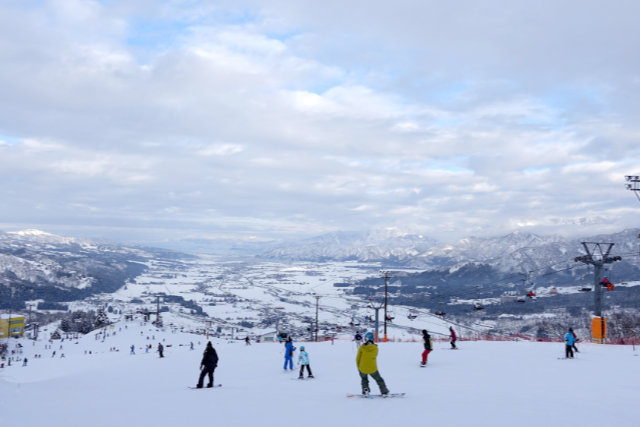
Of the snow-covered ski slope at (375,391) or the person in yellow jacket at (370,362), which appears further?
the person in yellow jacket at (370,362)

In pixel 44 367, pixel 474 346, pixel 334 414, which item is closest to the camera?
pixel 334 414

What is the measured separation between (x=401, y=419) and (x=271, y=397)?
4629 mm

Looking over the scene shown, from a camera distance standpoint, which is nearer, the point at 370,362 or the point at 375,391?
the point at 370,362

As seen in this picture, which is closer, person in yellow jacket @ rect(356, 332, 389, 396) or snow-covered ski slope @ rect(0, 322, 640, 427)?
snow-covered ski slope @ rect(0, 322, 640, 427)

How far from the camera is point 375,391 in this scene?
1326 cm

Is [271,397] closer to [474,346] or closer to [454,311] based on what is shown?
[474,346]

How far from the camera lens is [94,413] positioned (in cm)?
1072

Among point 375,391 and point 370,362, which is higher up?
point 370,362

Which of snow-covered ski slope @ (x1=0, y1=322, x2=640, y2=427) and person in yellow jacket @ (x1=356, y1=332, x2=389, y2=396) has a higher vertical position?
person in yellow jacket @ (x1=356, y1=332, x2=389, y2=396)

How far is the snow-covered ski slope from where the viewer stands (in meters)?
9.48

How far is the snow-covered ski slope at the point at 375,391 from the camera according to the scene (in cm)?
948

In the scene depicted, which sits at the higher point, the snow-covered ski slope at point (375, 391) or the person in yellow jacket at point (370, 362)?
the person in yellow jacket at point (370, 362)

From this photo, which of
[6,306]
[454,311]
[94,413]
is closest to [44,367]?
[94,413]

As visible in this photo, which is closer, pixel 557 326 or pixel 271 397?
pixel 271 397
